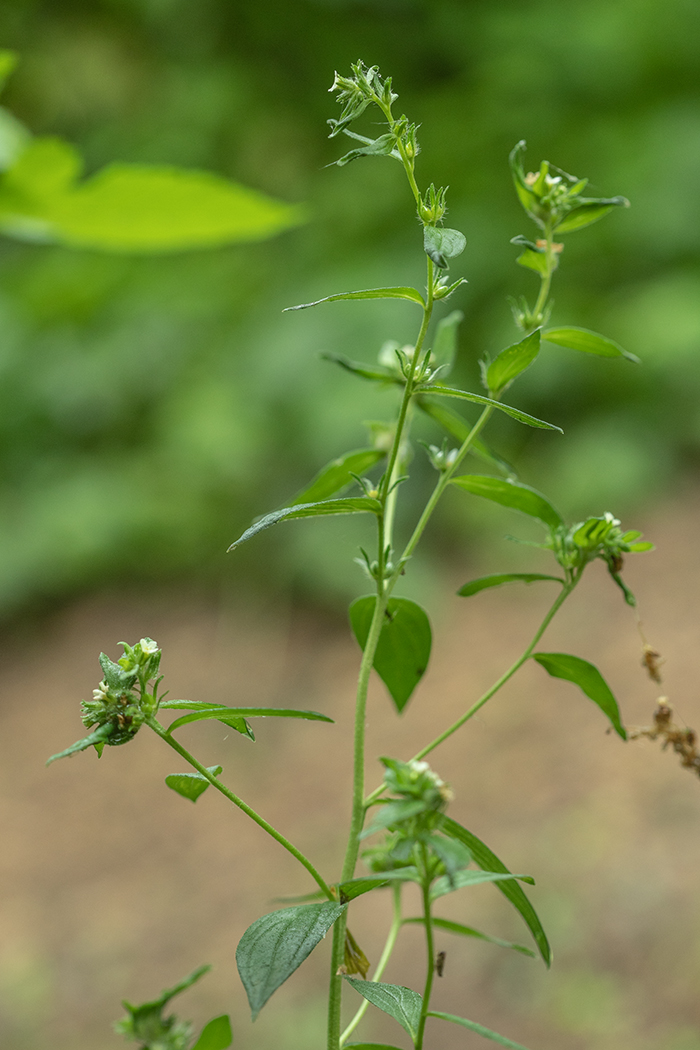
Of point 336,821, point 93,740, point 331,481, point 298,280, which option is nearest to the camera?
point 93,740

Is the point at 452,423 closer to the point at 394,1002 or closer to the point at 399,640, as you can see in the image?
the point at 399,640

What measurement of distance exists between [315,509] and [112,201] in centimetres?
20

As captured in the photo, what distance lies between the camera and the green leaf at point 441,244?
8.1 inches

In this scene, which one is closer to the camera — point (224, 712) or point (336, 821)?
point (224, 712)

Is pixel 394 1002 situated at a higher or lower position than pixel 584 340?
lower

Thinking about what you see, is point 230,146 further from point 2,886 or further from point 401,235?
point 2,886

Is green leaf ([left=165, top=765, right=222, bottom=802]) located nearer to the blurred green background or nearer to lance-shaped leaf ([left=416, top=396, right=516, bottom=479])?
lance-shaped leaf ([left=416, top=396, right=516, bottom=479])

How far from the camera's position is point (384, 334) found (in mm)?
2006

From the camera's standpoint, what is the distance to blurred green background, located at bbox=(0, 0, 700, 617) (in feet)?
6.35

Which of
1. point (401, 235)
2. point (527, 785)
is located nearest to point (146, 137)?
point (401, 235)

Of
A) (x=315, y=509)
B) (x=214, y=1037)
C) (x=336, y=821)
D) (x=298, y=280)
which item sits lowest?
(x=214, y=1037)

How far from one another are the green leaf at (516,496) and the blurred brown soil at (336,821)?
65cm

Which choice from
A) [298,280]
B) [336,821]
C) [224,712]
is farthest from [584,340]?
[298,280]

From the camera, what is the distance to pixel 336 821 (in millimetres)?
1434
